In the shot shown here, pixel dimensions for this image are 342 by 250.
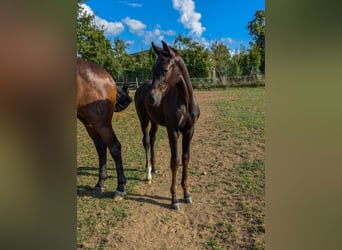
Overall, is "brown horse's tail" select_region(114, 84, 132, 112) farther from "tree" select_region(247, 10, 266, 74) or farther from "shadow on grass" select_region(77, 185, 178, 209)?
"tree" select_region(247, 10, 266, 74)

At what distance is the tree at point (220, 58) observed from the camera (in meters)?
11.0

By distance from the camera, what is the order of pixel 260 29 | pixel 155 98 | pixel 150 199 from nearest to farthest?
1. pixel 155 98
2. pixel 150 199
3. pixel 260 29

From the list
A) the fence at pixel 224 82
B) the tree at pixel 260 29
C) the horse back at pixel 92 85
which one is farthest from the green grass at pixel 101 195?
the fence at pixel 224 82

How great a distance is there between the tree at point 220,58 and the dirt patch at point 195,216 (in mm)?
8341

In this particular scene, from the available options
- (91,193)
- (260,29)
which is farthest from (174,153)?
(260,29)

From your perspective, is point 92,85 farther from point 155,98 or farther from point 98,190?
point 98,190

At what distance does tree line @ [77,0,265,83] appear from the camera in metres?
7.26

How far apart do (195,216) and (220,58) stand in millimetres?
10293

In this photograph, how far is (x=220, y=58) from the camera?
11562mm

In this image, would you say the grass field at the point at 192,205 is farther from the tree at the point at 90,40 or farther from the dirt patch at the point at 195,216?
the tree at the point at 90,40
